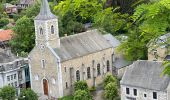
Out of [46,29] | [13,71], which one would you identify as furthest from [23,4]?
[46,29]

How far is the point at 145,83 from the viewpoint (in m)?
35.9

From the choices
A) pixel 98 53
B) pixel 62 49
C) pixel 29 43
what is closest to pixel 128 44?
pixel 62 49

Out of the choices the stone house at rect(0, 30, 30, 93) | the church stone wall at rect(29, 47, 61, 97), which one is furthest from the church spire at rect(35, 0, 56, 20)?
the stone house at rect(0, 30, 30, 93)

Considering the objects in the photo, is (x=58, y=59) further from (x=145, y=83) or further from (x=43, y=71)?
(x=145, y=83)

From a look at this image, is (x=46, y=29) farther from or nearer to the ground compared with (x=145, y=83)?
farther from the ground

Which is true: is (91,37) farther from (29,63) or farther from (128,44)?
(128,44)

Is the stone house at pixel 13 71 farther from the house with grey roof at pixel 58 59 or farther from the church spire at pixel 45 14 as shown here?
the church spire at pixel 45 14

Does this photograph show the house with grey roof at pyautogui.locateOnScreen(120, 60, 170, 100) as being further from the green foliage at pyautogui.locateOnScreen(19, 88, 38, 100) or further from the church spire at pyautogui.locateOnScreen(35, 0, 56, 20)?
the church spire at pyautogui.locateOnScreen(35, 0, 56, 20)

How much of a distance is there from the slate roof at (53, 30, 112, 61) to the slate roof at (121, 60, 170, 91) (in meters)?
7.84

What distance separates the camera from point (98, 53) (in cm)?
4619

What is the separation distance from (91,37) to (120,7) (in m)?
37.1

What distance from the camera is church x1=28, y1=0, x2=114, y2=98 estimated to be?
137 feet

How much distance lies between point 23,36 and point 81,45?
17.1 metres

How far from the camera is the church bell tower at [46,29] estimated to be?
4141 cm
